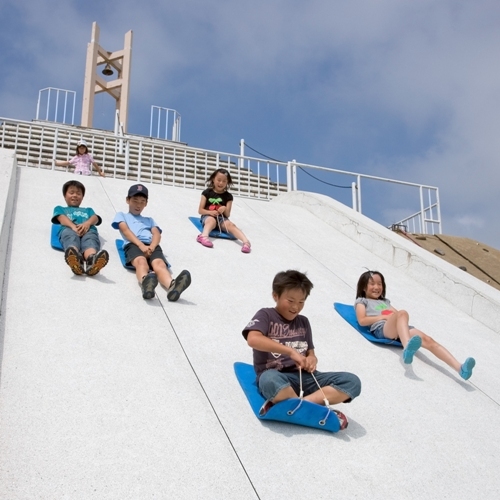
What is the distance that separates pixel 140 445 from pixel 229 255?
12.5 feet

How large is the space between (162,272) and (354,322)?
1.76 meters

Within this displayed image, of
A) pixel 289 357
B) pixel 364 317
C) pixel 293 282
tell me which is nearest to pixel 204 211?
pixel 364 317

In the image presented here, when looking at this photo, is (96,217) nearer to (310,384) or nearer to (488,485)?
(310,384)

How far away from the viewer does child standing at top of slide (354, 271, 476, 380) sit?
4.35m

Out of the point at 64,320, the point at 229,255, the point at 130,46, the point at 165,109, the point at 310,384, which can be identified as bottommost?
the point at 310,384

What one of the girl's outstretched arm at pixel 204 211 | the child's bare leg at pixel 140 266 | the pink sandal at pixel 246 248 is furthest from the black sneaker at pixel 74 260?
the girl's outstretched arm at pixel 204 211

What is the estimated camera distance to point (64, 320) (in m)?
4.09

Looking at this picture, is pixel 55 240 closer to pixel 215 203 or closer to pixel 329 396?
pixel 215 203

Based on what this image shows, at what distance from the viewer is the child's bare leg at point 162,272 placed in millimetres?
5137

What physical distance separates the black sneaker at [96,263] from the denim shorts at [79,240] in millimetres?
383

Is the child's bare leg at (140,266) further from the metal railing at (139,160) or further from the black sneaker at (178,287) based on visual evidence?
the metal railing at (139,160)

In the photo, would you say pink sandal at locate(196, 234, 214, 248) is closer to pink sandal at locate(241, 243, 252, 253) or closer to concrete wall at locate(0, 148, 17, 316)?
pink sandal at locate(241, 243, 252, 253)

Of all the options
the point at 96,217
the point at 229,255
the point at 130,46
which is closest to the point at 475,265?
the point at 229,255

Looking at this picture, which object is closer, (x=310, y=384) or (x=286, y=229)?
(x=310, y=384)
